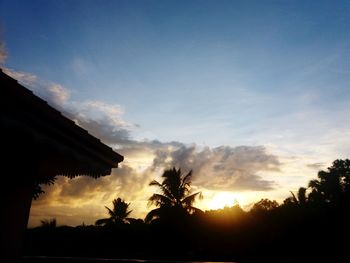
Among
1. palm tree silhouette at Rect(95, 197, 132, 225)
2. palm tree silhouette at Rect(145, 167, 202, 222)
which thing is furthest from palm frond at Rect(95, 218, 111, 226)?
palm tree silhouette at Rect(145, 167, 202, 222)

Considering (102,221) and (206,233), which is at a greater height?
(102,221)

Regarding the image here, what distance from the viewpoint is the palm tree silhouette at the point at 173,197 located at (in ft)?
96.9

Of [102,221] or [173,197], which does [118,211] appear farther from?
[173,197]

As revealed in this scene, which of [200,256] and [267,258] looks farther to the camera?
[200,256]

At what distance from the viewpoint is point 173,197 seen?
30859 mm

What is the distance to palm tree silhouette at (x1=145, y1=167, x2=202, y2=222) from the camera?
2955 cm

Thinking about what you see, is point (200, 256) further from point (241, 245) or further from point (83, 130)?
point (83, 130)

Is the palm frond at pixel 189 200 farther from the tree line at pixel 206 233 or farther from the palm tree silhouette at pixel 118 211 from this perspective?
the palm tree silhouette at pixel 118 211

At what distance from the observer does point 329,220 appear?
2314 centimetres

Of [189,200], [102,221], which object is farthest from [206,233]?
[102,221]

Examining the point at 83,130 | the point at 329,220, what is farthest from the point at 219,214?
the point at 83,130

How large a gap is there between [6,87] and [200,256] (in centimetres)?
2609

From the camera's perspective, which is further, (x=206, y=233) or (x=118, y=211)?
(x=118, y=211)

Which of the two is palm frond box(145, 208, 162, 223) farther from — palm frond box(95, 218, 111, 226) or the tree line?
palm frond box(95, 218, 111, 226)
